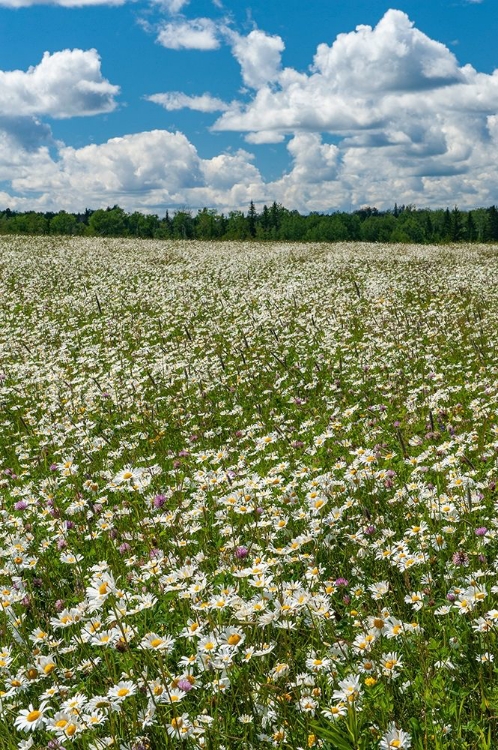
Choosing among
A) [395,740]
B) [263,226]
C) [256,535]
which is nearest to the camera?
[395,740]

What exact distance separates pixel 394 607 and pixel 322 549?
0.78 meters

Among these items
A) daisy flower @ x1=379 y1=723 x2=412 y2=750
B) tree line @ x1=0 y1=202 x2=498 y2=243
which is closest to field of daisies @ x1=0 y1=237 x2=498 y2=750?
daisy flower @ x1=379 y1=723 x2=412 y2=750

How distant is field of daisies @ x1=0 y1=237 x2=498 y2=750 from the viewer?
2873 millimetres

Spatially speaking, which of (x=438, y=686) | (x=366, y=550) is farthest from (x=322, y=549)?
(x=438, y=686)

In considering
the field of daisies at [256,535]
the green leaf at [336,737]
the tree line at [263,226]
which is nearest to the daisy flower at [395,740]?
the field of daisies at [256,535]

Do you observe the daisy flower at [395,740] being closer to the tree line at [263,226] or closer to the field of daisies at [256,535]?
the field of daisies at [256,535]

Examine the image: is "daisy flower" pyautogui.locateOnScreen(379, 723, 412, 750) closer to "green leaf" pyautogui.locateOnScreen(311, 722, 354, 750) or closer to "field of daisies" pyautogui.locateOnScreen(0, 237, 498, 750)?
"field of daisies" pyautogui.locateOnScreen(0, 237, 498, 750)

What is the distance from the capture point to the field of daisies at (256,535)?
113 inches

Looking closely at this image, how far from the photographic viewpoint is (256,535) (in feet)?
14.0

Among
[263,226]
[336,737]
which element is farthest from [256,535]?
[263,226]

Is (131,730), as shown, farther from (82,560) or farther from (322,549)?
(82,560)

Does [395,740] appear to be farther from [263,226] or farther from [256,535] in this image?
[263,226]

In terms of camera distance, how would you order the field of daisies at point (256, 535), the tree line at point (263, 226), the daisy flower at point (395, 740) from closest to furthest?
the daisy flower at point (395, 740), the field of daisies at point (256, 535), the tree line at point (263, 226)

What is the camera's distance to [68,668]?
371 cm
